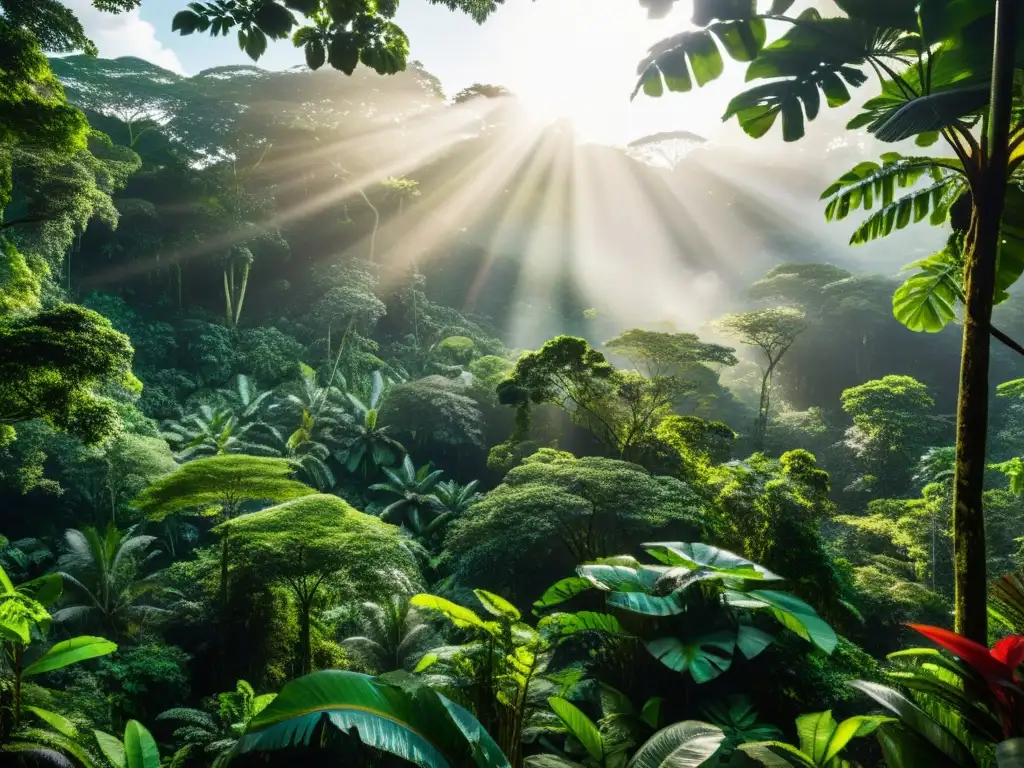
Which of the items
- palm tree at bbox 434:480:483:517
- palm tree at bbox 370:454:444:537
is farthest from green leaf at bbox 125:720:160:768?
palm tree at bbox 434:480:483:517

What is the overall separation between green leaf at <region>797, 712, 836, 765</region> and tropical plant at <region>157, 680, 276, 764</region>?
477cm

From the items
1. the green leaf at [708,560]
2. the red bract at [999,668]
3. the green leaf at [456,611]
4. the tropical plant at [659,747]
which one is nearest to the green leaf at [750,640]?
the green leaf at [708,560]

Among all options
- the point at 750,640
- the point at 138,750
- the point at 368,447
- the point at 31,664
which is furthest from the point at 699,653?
the point at 368,447

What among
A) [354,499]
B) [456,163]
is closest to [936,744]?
Result: [354,499]

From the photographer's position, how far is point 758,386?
36.0 meters

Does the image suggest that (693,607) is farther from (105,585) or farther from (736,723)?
(105,585)

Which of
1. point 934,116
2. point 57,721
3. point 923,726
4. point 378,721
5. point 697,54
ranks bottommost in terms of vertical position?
point 57,721

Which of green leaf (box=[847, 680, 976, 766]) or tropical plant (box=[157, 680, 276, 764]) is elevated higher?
green leaf (box=[847, 680, 976, 766])

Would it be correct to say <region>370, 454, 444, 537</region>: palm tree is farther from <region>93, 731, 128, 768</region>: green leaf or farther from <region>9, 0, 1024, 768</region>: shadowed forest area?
<region>93, 731, 128, 768</region>: green leaf

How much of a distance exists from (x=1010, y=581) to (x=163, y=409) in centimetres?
1932

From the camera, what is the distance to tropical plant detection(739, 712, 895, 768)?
2969mm

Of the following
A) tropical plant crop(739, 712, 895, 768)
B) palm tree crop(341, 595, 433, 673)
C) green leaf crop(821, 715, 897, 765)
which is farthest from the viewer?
palm tree crop(341, 595, 433, 673)

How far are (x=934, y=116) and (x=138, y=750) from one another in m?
5.90

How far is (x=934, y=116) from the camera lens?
2.25 metres
